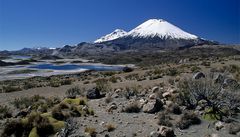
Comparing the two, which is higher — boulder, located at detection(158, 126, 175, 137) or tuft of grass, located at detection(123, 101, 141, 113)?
boulder, located at detection(158, 126, 175, 137)

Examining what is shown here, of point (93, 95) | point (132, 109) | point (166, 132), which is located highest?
point (166, 132)

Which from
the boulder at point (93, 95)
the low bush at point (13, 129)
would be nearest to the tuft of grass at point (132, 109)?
the low bush at point (13, 129)

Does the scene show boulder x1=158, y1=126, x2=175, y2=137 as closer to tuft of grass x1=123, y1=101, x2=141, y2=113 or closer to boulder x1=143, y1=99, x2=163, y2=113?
boulder x1=143, y1=99, x2=163, y2=113

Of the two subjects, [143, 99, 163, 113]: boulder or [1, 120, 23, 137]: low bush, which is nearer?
[1, 120, 23, 137]: low bush

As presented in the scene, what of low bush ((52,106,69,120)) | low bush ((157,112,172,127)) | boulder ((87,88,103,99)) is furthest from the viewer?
boulder ((87,88,103,99))

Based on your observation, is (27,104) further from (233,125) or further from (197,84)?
(233,125)

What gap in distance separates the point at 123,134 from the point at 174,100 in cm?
460

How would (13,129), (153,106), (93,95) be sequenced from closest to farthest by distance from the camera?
(13,129) < (153,106) < (93,95)

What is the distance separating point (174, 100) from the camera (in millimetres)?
13984

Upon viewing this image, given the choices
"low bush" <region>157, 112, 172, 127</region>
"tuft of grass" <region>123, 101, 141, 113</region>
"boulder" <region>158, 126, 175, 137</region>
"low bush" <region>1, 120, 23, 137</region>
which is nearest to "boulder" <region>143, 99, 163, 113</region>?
"tuft of grass" <region>123, 101, 141, 113</region>

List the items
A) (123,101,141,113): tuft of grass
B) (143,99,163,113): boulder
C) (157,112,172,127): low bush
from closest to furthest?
(157,112,172,127): low bush, (143,99,163,113): boulder, (123,101,141,113): tuft of grass

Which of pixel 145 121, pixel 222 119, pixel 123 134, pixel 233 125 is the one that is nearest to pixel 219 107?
pixel 222 119

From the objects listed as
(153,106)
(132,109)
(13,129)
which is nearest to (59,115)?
(13,129)

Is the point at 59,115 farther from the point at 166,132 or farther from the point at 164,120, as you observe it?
the point at 166,132
